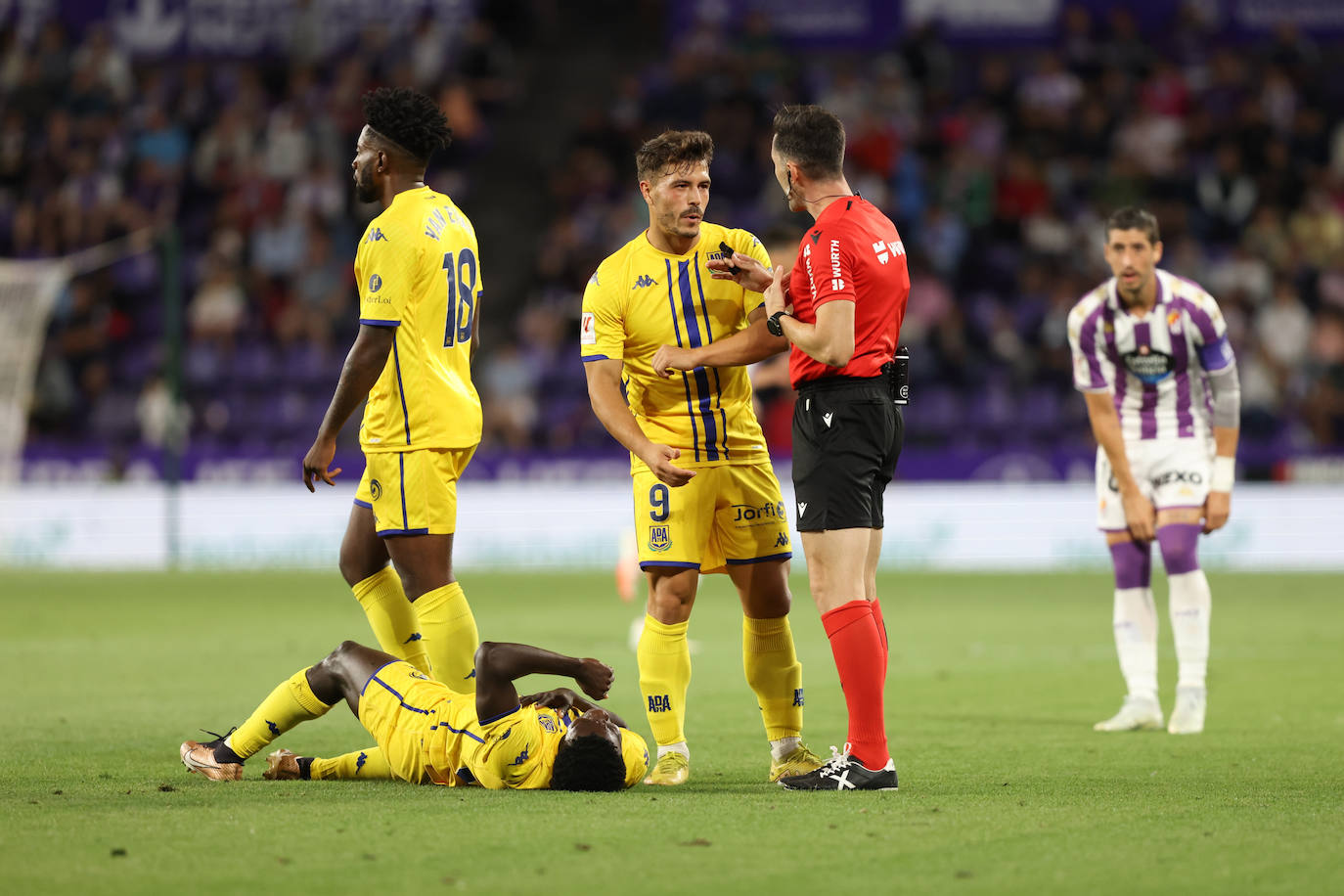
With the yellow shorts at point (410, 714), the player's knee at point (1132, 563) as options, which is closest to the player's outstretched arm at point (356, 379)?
the yellow shorts at point (410, 714)

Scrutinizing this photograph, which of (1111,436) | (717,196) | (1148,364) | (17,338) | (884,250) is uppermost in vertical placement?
(717,196)

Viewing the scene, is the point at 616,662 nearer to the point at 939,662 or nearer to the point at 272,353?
the point at 939,662

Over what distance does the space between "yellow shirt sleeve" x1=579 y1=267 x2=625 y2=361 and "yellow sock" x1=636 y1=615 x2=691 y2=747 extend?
39.5 inches

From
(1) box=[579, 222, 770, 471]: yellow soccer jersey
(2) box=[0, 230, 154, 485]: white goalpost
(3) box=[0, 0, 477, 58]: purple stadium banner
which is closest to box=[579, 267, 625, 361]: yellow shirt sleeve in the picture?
(1) box=[579, 222, 770, 471]: yellow soccer jersey

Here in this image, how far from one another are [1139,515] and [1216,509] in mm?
366

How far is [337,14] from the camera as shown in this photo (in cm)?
2375

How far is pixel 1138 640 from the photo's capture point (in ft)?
27.2

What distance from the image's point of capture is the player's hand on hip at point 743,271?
20.3 ft

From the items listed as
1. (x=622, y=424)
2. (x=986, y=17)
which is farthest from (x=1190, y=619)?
(x=986, y=17)

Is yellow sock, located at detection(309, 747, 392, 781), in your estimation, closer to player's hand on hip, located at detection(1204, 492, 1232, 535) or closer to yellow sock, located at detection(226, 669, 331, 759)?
yellow sock, located at detection(226, 669, 331, 759)

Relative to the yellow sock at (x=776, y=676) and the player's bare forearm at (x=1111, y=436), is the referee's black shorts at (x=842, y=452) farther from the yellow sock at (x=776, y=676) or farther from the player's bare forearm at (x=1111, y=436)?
the player's bare forearm at (x=1111, y=436)

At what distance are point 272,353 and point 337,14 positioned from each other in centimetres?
556

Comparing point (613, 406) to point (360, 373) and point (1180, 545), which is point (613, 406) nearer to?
point (360, 373)

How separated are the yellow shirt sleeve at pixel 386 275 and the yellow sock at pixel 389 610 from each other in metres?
1.12
